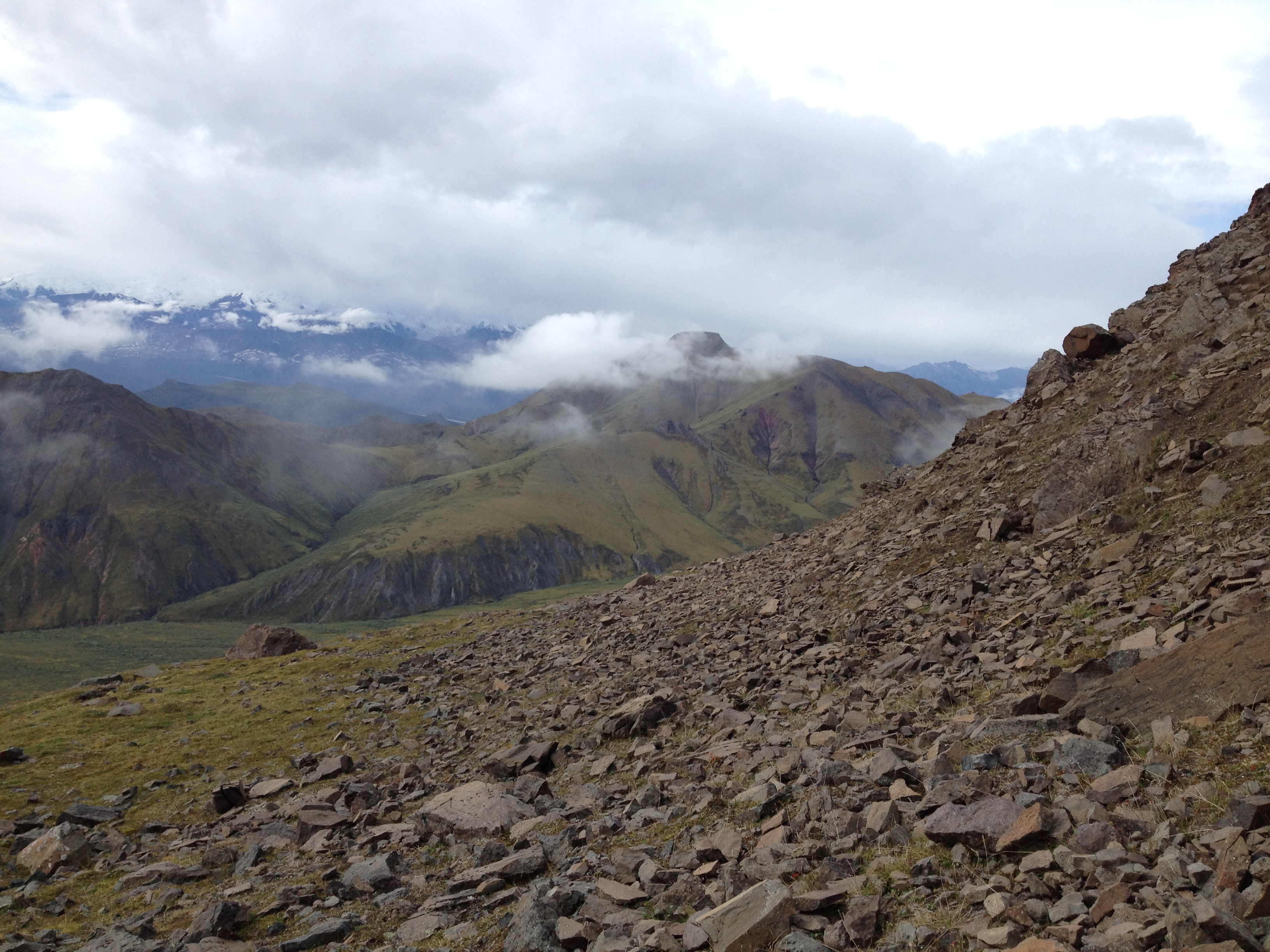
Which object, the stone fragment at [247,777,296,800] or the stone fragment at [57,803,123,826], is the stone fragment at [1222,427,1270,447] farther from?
the stone fragment at [57,803,123,826]

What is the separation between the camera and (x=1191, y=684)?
13.5 meters

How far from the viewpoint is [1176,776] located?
11016 millimetres

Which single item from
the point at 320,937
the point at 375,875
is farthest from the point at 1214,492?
the point at 320,937

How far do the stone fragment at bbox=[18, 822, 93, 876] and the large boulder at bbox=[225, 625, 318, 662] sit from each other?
53172 millimetres

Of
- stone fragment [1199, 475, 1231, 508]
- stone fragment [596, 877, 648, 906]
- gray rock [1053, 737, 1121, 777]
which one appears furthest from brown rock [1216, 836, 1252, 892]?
stone fragment [1199, 475, 1231, 508]

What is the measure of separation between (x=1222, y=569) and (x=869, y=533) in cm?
2472

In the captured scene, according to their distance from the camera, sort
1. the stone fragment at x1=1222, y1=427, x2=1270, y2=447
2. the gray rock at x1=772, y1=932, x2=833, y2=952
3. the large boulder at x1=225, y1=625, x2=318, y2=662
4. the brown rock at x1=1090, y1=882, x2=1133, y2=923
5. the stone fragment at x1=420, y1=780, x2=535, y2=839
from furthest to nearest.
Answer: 1. the large boulder at x1=225, y1=625, x2=318, y2=662
2. the stone fragment at x1=1222, y1=427, x2=1270, y2=447
3. the stone fragment at x1=420, y1=780, x2=535, y2=839
4. the gray rock at x1=772, y1=932, x2=833, y2=952
5. the brown rock at x1=1090, y1=882, x2=1133, y2=923

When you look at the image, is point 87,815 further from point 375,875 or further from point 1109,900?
point 1109,900

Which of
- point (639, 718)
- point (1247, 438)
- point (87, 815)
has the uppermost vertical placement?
point (1247, 438)

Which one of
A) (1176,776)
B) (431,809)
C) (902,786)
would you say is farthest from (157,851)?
(1176,776)

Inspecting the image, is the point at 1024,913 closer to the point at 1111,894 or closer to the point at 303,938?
the point at 1111,894

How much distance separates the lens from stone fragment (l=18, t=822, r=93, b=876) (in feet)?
82.4

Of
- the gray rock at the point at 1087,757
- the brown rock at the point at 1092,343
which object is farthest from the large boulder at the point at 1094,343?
the gray rock at the point at 1087,757

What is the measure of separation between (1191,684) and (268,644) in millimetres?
84562
